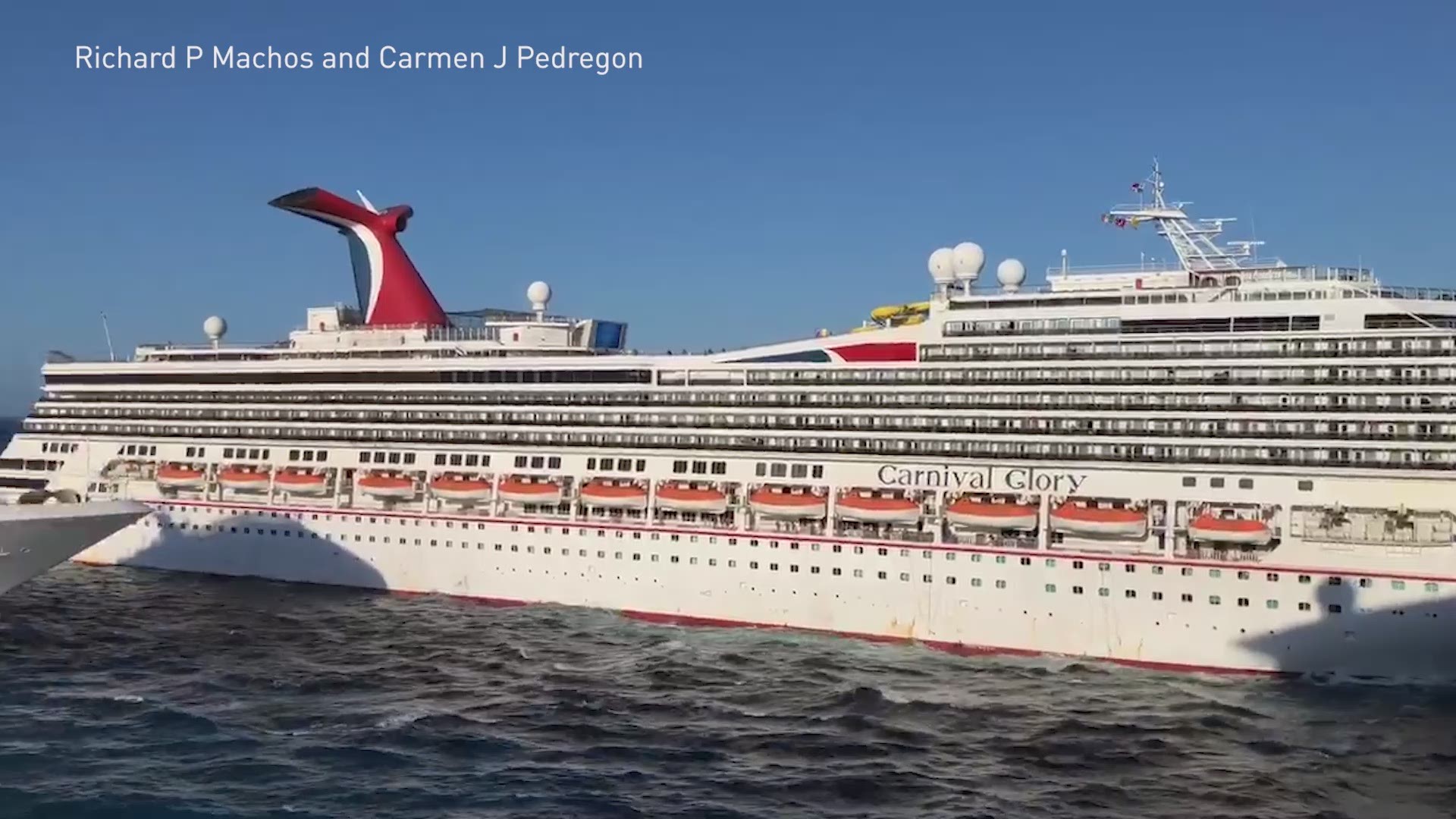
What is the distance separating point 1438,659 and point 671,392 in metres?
21.3

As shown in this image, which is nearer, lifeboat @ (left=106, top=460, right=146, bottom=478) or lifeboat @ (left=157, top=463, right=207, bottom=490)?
lifeboat @ (left=157, top=463, right=207, bottom=490)

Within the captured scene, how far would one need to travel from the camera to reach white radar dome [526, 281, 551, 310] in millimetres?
43781

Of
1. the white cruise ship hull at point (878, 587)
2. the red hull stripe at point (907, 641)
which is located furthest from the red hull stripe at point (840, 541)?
the red hull stripe at point (907, 641)

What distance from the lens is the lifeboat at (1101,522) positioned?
93.2ft

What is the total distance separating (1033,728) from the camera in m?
24.1

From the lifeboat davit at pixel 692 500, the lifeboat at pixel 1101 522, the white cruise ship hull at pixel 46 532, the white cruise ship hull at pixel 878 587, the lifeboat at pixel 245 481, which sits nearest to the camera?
the white cruise ship hull at pixel 878 587

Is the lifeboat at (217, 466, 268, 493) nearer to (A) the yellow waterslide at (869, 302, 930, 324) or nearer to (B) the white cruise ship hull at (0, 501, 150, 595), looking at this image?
(B) the white cruise ship hull at (0, 501, 150, 595)

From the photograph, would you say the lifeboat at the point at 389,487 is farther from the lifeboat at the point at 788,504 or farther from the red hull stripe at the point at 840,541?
the lifeboat at the point at 788,504

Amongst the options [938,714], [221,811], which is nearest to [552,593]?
[938,714]

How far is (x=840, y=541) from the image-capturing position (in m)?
31.4

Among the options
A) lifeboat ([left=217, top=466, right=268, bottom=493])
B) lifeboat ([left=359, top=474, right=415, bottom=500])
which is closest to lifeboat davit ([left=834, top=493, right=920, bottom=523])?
lifeboat ([left=359, top=474, right=415, bottom=500])

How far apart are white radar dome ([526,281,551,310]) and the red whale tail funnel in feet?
14.6

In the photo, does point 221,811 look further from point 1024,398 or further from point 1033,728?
point 1024,398

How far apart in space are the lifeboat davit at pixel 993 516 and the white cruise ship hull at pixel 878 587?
0.75m
